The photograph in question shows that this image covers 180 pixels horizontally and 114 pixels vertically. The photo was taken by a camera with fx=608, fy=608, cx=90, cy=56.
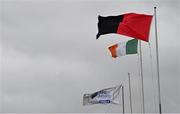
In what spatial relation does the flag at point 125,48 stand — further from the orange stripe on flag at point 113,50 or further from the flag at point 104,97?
the flag at point 104,97

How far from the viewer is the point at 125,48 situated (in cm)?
4497

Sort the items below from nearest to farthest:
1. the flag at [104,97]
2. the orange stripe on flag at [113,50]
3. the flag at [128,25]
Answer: the flag at [128,25], the orange stripe on flag at [113,50], the flag at [104,97]

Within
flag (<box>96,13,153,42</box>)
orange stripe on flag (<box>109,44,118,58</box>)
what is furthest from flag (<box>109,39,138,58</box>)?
flag (<box>96,13,153,42</box>)

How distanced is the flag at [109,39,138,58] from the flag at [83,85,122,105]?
894 cm

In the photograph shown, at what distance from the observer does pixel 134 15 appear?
124 feet

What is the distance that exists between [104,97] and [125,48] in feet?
33.0

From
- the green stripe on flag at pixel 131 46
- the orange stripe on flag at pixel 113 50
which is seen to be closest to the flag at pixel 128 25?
the green stripe on flag at pixel 131 46

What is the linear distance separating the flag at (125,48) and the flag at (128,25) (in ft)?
20.1

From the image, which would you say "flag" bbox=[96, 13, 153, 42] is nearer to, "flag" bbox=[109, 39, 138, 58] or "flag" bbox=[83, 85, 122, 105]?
"flag" bbox=[109, 39, 138, 58]

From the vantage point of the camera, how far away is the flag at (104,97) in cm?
5378

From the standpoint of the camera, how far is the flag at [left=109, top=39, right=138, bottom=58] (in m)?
44.8

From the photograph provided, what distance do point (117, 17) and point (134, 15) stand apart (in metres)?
1.27

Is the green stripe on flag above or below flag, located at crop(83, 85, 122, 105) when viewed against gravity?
above

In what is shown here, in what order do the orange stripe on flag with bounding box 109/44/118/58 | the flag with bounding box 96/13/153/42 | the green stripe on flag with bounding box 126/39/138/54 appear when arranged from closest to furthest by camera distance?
the flag with bounding box 96/13/153/42
the green stripe on flag with bounding box 126/39/138/54
the orange stripe on flag with bounding box 109/44/118/58
